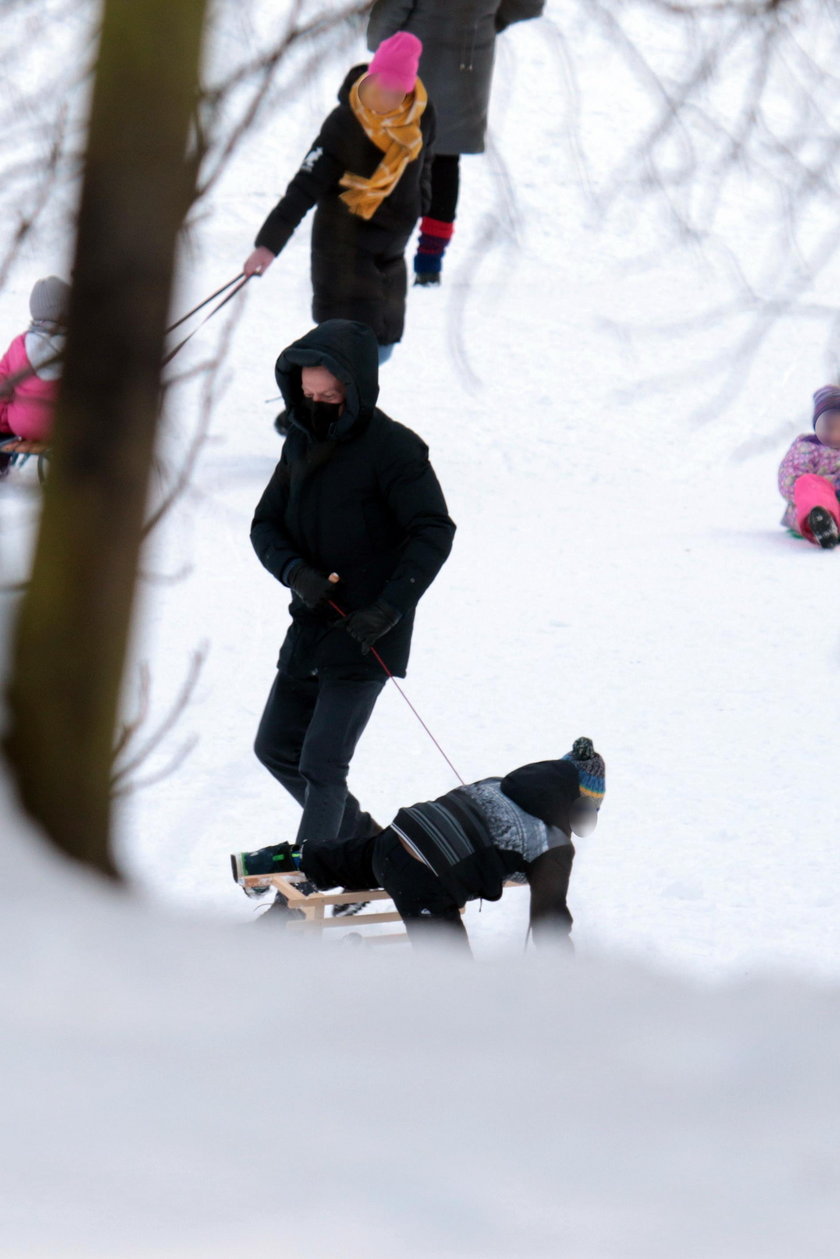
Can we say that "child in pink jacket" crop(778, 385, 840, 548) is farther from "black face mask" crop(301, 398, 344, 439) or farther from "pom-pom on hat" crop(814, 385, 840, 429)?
"black face mask" crop(301, 398, 344, 439)

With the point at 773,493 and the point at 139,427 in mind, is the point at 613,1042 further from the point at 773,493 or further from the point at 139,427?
the point at 773,493

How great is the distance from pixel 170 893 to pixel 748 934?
5.01 feet

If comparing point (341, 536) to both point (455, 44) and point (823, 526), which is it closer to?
point (455, 44)

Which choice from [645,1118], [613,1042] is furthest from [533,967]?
[645,1118]

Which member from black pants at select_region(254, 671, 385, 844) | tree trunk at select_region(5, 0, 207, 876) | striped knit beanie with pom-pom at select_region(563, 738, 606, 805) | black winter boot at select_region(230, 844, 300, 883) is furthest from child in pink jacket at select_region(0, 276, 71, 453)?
striped knit beanie with pom-pom at select_region(563, 738, 606, 805)

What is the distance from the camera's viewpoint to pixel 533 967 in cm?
267

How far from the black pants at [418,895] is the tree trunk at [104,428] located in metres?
0.88

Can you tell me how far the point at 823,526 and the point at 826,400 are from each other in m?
0.62

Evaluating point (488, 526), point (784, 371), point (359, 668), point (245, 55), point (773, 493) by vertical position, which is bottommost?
point (359, 668)

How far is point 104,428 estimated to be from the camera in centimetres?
242

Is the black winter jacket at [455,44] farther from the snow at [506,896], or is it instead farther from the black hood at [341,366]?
the black hood at [341,366]

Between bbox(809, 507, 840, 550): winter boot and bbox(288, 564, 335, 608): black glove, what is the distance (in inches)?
172

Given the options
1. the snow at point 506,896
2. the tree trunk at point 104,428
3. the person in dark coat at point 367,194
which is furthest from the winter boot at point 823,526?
the tree trunk at point 104,428

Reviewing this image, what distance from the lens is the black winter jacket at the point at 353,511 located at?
11.8ft
